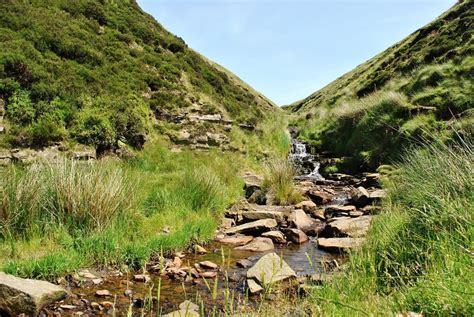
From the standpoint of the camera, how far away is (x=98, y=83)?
1647 centimetres

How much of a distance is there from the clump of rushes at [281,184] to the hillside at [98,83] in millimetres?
6017

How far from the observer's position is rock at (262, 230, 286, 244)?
8.22 meters

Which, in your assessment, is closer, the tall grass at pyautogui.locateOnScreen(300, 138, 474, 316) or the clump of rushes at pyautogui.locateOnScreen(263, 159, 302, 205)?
the tall grass at pyautogui.locateOnScreen(300, 138, 474, 316)

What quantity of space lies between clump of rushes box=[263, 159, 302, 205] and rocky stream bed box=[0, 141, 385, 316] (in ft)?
1.05

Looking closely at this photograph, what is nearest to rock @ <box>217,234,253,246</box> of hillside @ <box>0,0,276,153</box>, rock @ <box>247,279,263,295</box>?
rock @ <box>247,279,263,295</box>

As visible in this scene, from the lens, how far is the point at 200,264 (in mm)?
6605

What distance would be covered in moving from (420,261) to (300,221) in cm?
545

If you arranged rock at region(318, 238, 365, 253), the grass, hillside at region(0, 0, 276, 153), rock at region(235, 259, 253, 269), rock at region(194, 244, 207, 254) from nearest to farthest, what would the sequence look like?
the grass → rock at region(235, 259, 253, 269) → rock at region(318, 238, 365, 253) → rock at region(194, 244, 207, 254) → hillside at region(0, 0, 276, 153)

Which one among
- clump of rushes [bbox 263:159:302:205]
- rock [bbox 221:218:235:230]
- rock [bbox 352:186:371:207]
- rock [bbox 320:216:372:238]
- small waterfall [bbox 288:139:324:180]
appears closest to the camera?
rock [bbox 320:216:372:238]

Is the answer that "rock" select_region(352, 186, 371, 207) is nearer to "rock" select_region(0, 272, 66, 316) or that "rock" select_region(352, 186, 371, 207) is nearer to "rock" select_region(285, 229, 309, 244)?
"rock" select_region(285, 229, 309, 244)

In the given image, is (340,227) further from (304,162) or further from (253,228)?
(304,162)

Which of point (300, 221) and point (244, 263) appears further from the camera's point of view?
point (300, 221)

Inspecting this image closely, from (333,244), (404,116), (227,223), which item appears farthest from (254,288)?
(404,116)

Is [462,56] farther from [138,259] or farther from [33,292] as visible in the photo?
[33,292]
